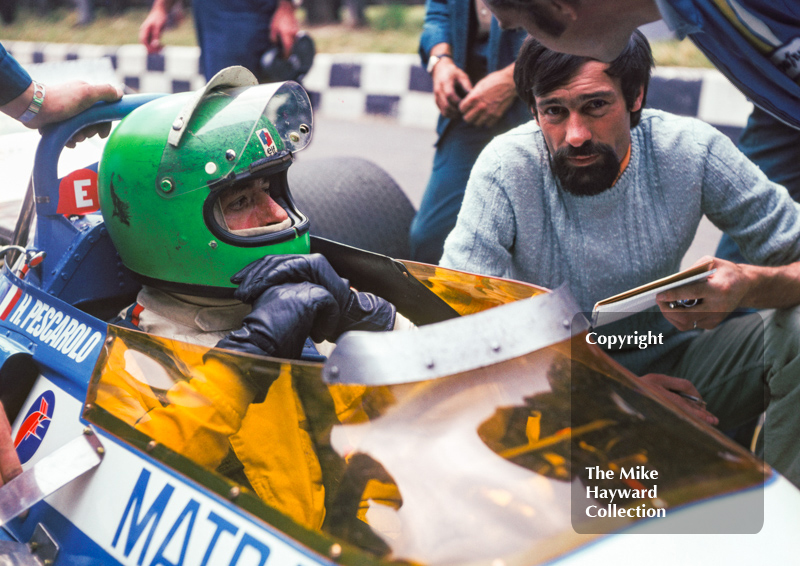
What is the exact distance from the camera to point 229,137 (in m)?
1.57

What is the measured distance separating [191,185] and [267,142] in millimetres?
179

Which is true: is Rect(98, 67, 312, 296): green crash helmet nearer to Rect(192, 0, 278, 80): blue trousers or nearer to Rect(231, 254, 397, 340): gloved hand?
Rect(231, 254, 397, 340): gloved hand

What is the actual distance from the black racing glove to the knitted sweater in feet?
1.72

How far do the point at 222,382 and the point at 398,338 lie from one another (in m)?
0.30

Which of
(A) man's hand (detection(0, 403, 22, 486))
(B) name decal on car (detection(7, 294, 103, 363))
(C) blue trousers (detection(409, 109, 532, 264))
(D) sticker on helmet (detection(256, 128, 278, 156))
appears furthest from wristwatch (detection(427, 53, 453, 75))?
(A) man's hand (detection(0, 403, 22, 486))

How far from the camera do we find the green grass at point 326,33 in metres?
5.93

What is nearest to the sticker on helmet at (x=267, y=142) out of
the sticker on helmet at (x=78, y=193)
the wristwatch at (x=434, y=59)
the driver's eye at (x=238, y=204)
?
the driver's eye at (x=238, y=204)

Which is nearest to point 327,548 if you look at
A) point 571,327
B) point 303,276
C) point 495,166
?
point 571,327

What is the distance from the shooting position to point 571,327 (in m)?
1.14

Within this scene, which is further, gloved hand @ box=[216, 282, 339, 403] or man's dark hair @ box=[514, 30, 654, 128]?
man's dark hair @ box=[514, 30, 654, 128]

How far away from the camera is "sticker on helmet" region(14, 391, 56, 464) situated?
1.39 meters

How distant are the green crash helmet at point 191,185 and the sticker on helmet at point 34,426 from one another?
1.05 ft

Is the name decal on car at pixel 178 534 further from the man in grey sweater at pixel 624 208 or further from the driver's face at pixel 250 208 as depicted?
the man in grey sweater at pixel 624 208

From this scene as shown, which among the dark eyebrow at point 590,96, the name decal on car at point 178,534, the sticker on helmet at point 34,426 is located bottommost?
the sticker on helmet at point 34,426
